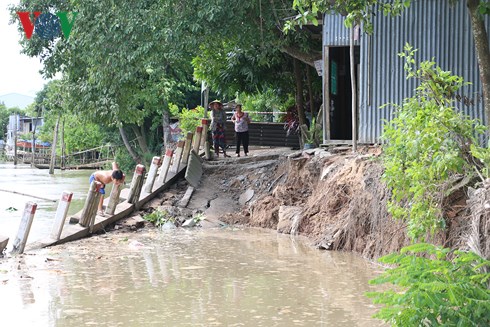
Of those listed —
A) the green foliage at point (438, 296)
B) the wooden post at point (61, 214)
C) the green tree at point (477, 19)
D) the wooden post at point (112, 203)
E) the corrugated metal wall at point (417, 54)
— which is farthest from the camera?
the wooden post at point (112, 203)

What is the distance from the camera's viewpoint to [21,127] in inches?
2817

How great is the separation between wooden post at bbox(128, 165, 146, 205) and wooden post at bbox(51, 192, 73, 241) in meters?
3.33

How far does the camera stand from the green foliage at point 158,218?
623 inches

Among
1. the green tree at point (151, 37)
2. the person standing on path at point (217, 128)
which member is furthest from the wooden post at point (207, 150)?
the green tree at point (151, 37)

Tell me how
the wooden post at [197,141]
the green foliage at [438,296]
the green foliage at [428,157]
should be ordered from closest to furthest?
the green foliage at [438,296] < the green foliage at [428,157] < the wooden post at [197,141]

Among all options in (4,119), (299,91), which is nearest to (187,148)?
(299,91)

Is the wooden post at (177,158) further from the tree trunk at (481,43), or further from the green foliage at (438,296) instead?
the green foliage at (438,296)

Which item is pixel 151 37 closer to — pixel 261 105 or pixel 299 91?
pixel 299 91

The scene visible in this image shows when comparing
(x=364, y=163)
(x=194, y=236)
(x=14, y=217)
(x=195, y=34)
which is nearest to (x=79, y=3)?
(x=195, y=34)

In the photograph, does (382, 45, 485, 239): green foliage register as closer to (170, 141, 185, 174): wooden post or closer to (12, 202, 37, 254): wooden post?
(12, 202, 37, 254): wooden post

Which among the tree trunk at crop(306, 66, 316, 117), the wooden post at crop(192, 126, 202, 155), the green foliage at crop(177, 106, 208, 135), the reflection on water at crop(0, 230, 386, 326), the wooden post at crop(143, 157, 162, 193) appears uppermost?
the tree trunk at crop(306, 66, 316, 117)

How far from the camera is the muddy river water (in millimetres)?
8438

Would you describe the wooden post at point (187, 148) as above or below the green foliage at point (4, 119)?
below

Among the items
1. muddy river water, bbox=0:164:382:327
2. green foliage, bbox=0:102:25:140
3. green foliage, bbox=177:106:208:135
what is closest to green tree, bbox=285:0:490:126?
muddy river water, bbox=0:164:382:327
